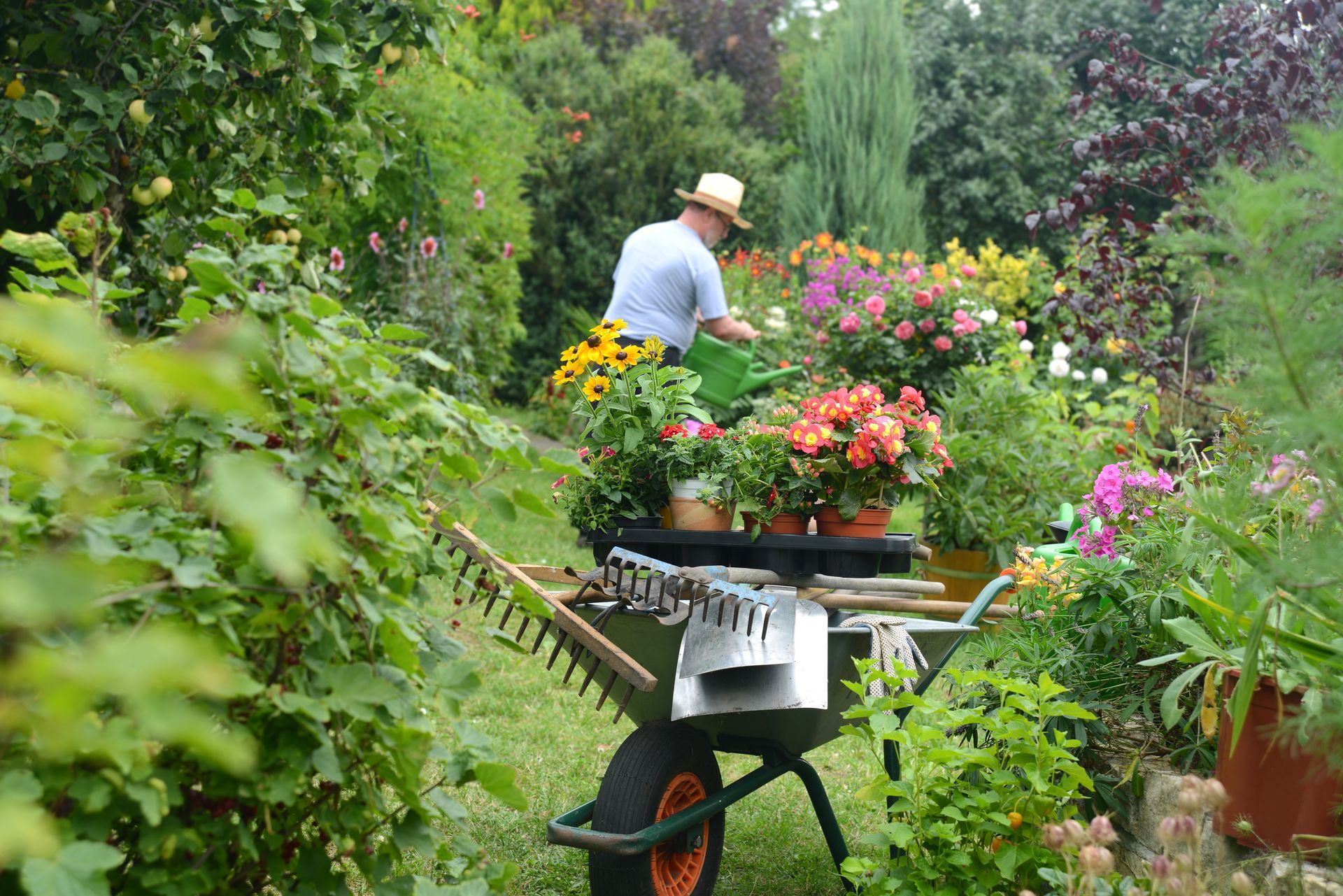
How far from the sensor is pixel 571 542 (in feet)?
18.4

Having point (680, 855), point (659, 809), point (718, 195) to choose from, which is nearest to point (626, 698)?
point (659, 809)

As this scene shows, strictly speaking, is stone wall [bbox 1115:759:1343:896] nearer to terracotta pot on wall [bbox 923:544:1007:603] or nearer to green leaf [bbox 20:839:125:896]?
green leaf [bbox 20:839:125:896]

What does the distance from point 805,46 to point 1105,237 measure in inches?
470

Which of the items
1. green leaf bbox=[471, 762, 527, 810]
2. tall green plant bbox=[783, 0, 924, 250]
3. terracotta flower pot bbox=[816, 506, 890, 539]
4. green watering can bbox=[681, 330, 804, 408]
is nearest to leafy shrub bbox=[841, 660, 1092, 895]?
terracotta flower pot bbox=[816, 506, 890, 539]

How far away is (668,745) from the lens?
2.00 metres

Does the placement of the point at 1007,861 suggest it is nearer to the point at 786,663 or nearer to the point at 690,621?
the point at 786,663

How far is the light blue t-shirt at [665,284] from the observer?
15.1 feet

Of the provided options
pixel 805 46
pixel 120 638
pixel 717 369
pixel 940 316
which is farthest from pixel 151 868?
pixel 805 46

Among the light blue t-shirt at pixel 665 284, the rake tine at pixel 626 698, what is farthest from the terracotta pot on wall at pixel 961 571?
the rake tine at pixel 626 698

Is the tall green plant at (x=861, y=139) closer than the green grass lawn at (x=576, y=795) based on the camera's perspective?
No

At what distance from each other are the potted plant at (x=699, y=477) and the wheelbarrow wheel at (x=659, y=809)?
0.39m

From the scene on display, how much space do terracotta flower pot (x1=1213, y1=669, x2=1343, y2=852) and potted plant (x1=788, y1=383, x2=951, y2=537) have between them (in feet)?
2.36

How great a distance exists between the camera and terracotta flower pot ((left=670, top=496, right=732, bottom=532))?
2.10 meters

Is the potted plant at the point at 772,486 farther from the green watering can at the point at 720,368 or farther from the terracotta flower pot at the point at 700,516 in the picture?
the green watering can at the point at 720,368
